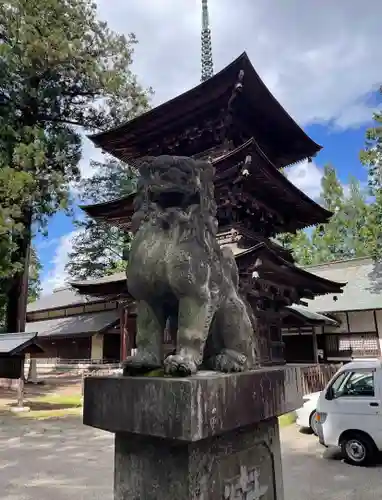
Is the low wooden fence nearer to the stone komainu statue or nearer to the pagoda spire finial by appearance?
the stone komainu statue

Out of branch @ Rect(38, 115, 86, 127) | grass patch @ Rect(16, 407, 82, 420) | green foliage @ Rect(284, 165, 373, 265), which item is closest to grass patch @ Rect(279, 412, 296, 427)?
grass patch @ Rect(16, 407, 82, 420)

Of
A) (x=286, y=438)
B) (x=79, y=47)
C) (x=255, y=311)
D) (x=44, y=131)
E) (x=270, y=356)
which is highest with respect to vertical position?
(x=79, y=47)

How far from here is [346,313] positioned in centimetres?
1695

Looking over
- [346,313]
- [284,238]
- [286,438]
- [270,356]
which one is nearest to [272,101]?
[270,356]

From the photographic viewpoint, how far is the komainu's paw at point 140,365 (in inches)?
75.7

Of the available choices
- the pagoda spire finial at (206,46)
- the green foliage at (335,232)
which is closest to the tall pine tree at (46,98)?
the pagoda spire finial at (206,46)

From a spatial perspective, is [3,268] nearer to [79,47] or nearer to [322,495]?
[79,47]

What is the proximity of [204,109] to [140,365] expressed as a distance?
26.6 feet

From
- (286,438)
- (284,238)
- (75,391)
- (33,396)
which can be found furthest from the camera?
(284,238)

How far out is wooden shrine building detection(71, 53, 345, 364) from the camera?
8195 millimetres

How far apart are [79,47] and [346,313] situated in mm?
15049

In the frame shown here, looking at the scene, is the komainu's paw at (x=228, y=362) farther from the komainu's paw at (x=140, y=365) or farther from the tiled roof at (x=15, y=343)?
the tiled roof at (x=15, y=343)

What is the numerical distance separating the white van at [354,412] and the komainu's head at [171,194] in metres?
4.70

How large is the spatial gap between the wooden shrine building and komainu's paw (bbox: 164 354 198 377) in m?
5.72
